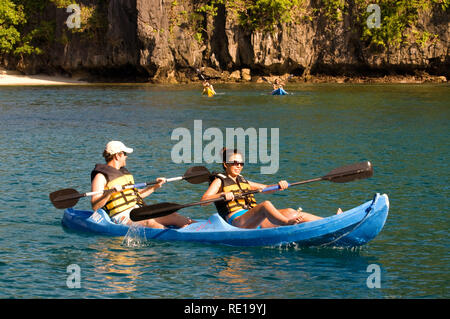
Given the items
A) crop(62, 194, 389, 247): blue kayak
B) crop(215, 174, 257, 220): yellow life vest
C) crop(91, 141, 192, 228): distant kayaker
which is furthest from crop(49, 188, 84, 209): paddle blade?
crop(215, 174, 257, 220): yellow life vest

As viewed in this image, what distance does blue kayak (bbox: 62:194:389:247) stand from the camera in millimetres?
9188

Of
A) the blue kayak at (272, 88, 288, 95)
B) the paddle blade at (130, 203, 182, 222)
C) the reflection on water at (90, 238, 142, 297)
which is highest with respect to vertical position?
the blue kayak at (272, 88, 288, 95)

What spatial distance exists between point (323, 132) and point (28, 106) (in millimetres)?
17727

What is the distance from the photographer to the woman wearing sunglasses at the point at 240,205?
375 inches

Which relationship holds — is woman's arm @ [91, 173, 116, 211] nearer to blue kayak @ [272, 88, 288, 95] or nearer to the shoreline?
blue kayak @ [272, 88, 288, 95]

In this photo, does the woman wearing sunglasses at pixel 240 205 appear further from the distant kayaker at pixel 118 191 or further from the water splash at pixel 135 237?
the water splash at pixel 135 237

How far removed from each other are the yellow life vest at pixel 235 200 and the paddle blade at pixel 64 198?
7.78ft

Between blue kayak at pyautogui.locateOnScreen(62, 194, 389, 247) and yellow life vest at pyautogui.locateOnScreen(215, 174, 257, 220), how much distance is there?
0.30m

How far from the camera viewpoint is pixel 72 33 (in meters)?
61.3

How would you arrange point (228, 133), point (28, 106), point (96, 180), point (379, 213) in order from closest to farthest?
point (379, 213)
point (96, 180)
point (228, 133)
point (28, 106)

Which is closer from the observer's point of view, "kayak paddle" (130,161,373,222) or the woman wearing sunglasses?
the woman wearing sunglasses
